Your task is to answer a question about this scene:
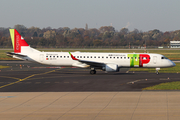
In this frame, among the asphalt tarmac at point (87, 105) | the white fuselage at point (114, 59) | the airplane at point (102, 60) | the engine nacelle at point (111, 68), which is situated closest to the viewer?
the asphalt tarmac at point (87, 105)

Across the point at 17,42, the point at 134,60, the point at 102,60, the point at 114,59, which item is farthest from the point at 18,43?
the point at 134,60

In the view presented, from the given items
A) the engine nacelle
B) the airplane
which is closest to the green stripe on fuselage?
the airplane

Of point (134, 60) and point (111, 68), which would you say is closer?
point (111, 68)

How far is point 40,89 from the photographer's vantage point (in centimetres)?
2816

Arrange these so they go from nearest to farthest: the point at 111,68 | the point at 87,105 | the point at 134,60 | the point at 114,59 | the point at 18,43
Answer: the point at 87,105 → the point at 111,68 → the point at 134,60 → the point at 114,59 → the point at 18,43

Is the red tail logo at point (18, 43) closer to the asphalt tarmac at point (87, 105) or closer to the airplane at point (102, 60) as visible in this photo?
the airplane at point (102, 60)

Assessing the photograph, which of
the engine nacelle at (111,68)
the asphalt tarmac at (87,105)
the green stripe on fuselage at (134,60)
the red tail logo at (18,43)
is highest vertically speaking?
the red tail logo at (18,43)

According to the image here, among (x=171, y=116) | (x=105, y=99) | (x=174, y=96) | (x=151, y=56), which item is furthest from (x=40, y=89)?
(x=151, y=56)

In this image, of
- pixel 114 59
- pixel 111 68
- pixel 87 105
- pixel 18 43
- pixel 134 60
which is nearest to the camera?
pixel 87 105

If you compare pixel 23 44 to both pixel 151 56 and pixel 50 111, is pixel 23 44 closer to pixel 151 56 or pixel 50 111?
pixel 151 56

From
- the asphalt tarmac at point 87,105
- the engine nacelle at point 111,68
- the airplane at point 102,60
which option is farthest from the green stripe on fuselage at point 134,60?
the asphalt tarmac at point 87,105

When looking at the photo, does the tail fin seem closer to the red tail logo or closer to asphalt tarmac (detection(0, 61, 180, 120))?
the red tail logo

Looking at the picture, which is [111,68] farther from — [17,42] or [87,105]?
[87,105]

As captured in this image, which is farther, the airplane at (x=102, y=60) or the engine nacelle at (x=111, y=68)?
the airplane at (x=102, y=60)
